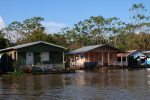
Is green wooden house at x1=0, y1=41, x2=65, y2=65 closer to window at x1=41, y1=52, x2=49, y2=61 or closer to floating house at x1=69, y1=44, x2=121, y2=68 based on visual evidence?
window at x1=41, y1=52, x2=49, y2=61

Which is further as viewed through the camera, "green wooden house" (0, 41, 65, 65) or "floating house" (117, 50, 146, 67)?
"floating house" (117, 50, 146, 67)

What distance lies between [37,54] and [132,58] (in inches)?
Result: 764

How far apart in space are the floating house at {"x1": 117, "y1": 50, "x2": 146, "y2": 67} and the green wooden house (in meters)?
15.5

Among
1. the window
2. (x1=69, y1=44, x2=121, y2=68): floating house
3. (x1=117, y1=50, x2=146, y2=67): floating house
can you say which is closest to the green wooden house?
the window

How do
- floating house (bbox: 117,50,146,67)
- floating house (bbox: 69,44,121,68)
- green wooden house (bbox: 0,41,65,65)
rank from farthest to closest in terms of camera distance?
floating house (bbox: 117,50,146,67) → floating house (bbox: 69,44,121,68) → green wooden house (bbox: 0,41,65,65)

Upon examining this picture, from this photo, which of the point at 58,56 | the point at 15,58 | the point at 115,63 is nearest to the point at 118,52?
the point at 115,63

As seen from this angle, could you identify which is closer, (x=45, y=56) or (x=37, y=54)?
(x=37, y=54)

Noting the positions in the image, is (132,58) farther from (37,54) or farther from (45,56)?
(37,54)

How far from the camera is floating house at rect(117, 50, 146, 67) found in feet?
176

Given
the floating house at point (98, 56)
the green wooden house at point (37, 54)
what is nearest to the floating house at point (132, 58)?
the floating house at point (98, 56)

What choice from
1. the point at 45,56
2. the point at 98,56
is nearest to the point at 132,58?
the point at 98,56

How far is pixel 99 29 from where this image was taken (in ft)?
299

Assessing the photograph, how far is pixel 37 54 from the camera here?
39.9 m

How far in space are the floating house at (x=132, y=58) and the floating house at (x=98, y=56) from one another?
1.04 m
